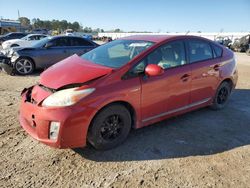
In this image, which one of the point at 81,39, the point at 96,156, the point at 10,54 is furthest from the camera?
the point at 81,39

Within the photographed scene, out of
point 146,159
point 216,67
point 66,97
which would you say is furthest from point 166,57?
point 66,97

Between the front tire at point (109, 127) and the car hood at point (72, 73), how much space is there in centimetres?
51

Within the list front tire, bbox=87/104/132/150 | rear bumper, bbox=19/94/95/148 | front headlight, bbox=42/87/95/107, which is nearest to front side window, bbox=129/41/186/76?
front tire, bbox=87/104/132/150

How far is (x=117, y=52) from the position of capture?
4375 mm

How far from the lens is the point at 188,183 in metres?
2.97

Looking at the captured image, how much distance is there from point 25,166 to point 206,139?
8.94ft

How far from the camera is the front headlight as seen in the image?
316 centimetres

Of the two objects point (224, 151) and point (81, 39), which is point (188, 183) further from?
point (81, 39)

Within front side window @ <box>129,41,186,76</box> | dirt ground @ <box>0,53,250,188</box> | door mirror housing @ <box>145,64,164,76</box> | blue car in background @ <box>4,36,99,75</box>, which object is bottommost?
dirt ground @ <box>0,53,250,188</box>

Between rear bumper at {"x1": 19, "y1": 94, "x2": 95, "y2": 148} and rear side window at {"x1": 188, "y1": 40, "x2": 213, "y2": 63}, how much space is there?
2.31 meters

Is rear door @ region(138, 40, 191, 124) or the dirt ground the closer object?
the dirt ground

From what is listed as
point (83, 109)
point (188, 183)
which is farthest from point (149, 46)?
point (188, 183)

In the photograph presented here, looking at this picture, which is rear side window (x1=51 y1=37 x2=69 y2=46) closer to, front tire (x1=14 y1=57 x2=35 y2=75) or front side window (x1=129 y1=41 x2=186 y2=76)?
front tire (x1=14 y1=57 x2=35 y2=75)

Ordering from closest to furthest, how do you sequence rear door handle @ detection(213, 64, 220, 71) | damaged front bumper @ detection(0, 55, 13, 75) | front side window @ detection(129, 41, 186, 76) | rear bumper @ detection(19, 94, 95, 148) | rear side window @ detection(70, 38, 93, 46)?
rear bumper @ detection(19, 94, 95, 148), front side window @ detection(129, 41, 186, 76), rear door handle @ detection(213, 64, 220, 71), damaged front bumper @ detection(0, 55, 13, 75), rear side window @ detection(70, 38, 93, 46)
